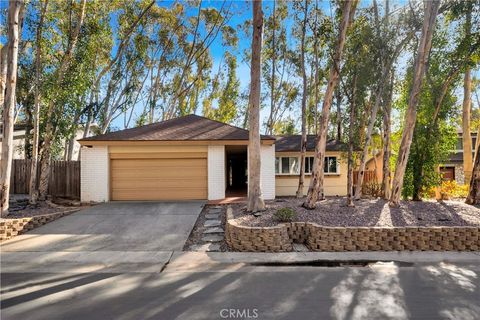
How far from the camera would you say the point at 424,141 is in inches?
391

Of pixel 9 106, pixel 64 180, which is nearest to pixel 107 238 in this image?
pixel 9 106

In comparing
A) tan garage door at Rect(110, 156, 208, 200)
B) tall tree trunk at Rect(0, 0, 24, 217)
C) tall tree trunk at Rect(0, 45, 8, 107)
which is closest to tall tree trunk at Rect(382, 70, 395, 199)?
tan garage door at Rect(110, 156, 208, 200)

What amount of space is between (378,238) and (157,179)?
8.47m

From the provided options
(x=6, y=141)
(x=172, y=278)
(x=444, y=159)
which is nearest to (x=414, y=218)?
(x=444, y=159)

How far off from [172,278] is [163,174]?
290 inches

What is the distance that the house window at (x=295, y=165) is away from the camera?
1519 cm

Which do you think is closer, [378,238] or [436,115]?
[378,238]

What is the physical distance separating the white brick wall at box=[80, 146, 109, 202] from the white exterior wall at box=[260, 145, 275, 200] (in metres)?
6.36

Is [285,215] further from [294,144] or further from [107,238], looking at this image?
[294,144]

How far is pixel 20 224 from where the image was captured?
23.0ft

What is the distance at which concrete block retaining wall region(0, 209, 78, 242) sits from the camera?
652cm

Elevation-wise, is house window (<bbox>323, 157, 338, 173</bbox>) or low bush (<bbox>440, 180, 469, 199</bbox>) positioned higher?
house window (<bbox>323, 157, 338, 173</bbox>)

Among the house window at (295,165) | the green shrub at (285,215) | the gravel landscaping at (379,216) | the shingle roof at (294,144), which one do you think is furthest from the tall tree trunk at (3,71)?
the house window at (295,165)

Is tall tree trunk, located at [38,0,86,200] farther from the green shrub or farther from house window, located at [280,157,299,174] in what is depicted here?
house window, located at [280,157,299,174]
